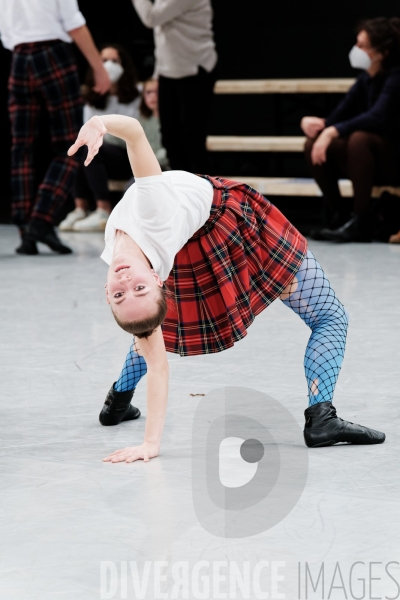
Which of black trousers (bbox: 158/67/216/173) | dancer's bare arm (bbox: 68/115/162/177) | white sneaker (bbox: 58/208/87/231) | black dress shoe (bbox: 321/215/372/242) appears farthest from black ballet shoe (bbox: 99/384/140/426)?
white sneaker (bbox: 58/208/87/231)

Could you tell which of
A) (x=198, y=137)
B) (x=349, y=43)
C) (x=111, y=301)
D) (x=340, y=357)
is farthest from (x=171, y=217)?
(x=349, y=43)

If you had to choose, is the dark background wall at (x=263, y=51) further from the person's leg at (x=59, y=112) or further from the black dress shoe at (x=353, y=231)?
the person's leg at (x=59, y=112)

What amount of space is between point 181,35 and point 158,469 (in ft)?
10.9

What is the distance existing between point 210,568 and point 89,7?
572cm

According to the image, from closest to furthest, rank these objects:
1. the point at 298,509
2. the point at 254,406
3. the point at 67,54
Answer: the point at 298,509
the point at 254,406
the point at 67,54

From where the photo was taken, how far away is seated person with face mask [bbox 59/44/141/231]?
548 centimetres

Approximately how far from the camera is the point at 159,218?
69.0 inches

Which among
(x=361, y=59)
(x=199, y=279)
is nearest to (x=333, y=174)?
(x=361, y=59)

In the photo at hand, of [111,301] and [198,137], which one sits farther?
[198,137]

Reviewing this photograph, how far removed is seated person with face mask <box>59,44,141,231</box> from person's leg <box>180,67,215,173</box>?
0.65 metres

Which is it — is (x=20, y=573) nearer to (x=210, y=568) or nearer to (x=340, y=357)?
(x=210, y=568)

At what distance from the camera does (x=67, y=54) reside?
13.7 feet

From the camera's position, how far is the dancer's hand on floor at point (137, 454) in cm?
186
